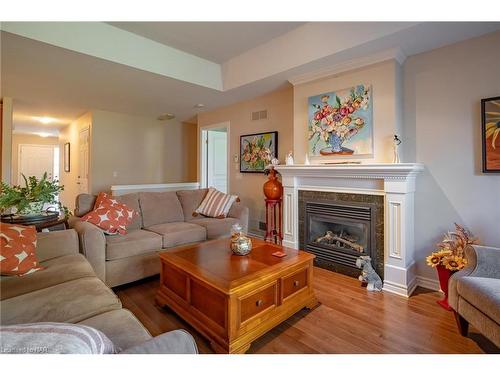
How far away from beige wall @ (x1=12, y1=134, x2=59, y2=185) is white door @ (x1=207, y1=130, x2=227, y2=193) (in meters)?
6.64

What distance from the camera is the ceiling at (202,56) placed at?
91.3 inches

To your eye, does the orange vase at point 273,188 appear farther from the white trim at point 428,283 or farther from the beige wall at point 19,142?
the beige wall at point 19,142

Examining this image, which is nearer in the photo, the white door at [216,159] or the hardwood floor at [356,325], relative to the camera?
the hardwood floor at [356,325]

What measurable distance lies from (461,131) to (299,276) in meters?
2.02

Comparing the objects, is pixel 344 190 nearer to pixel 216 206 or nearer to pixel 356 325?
pixel 356 325

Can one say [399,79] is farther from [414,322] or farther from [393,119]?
[414,322]

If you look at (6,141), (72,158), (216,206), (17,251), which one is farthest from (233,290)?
(72,158)

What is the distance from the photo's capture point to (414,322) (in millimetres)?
1918

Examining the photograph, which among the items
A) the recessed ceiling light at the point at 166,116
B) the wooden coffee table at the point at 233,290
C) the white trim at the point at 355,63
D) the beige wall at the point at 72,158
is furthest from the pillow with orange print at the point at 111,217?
the beige wall at the point at 72,158

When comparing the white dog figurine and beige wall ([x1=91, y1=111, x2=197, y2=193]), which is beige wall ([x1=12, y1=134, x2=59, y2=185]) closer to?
beige wall ([x1=91, y1=111, x2=197, y2=193])

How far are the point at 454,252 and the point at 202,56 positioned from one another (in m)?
3.59

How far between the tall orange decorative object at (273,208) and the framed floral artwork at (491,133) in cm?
212
